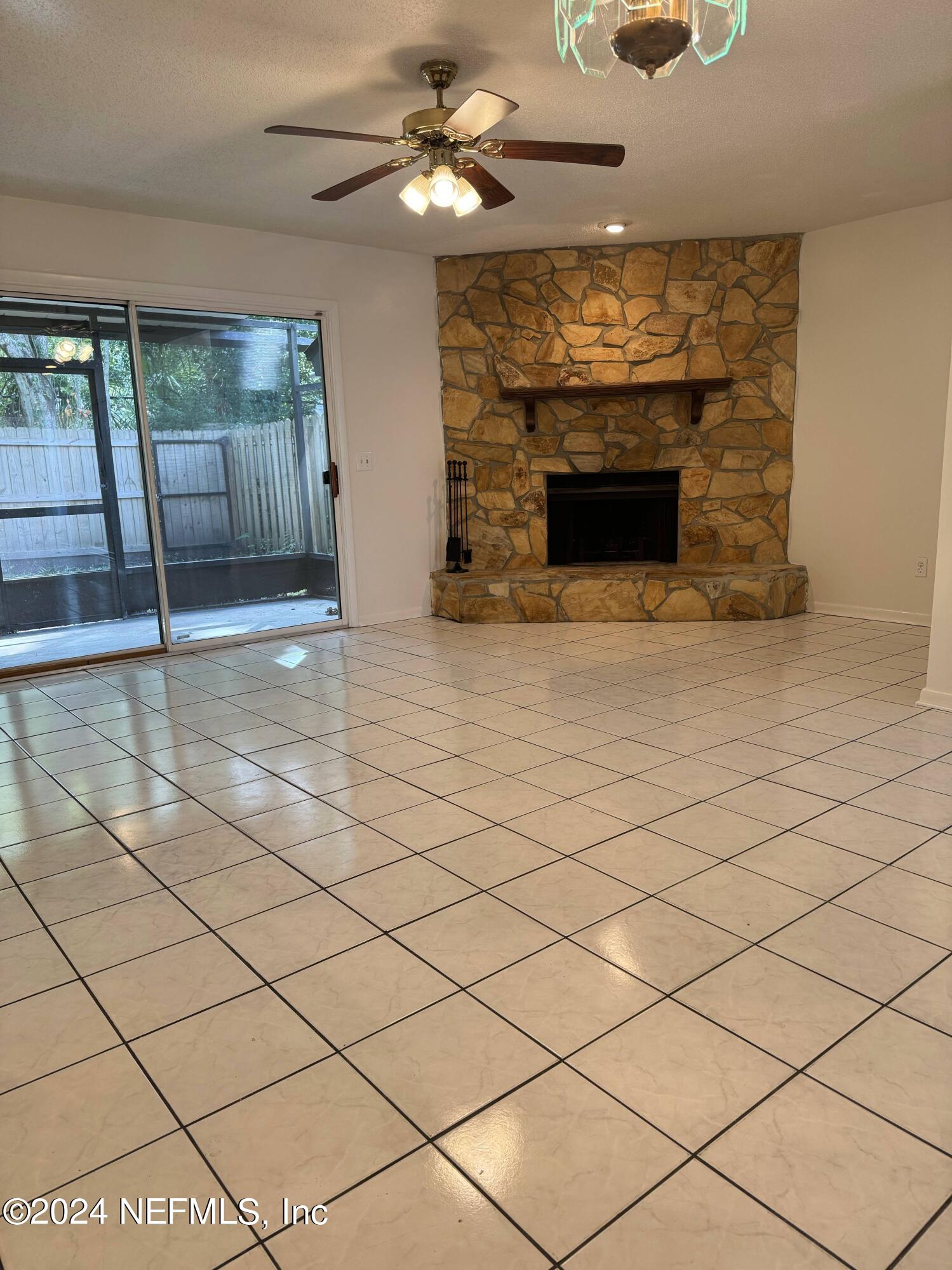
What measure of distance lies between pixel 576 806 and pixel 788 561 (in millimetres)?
3907

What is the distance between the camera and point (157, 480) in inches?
195

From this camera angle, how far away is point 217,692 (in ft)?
13.8

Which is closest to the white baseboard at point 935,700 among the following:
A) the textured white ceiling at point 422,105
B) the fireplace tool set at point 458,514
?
the textured white ceiling at point 422,105

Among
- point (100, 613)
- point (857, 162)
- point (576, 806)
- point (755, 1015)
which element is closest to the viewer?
point (755, 1015)

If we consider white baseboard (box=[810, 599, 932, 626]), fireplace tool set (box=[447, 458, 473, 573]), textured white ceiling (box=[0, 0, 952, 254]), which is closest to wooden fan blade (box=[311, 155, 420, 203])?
textured white ceiling (box=[0, 0, 952, 254])

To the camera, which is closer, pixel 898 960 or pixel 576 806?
pixel 898 960

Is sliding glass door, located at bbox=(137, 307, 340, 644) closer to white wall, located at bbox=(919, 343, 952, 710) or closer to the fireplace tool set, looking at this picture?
the fireplace tool set

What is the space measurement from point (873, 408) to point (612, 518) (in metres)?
1.86

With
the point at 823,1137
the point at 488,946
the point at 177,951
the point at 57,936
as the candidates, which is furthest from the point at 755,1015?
the point at 57,936

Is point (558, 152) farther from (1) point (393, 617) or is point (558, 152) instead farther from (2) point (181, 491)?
(1) point (393, 617)

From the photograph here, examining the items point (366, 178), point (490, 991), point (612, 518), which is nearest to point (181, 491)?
point (366, 178)

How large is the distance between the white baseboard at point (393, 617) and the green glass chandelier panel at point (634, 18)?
411cm

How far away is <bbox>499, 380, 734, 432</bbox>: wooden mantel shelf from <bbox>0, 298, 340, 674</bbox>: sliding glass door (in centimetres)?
137

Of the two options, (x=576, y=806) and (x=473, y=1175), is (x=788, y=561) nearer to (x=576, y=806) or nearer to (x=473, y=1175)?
(x=576, y=806)
